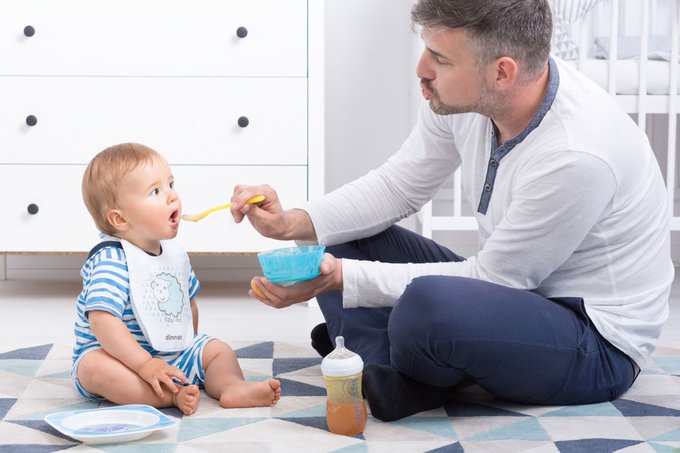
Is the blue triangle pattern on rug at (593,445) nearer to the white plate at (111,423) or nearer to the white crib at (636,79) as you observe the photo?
the white plate at (111,423)

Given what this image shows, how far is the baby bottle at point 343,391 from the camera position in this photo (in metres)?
1.29

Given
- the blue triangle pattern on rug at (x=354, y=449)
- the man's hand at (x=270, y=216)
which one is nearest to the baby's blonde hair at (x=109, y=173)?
the man's hand at (x=270, y=216)

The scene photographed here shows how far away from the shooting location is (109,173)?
1.50 meters

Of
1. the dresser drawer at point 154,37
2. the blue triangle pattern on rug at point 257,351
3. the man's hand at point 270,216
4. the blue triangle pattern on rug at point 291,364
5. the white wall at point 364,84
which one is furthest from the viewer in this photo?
the white wall at point 364,84

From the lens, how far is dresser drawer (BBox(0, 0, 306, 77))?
7.58ft

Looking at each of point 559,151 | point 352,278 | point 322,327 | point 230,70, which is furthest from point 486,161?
point 230,70

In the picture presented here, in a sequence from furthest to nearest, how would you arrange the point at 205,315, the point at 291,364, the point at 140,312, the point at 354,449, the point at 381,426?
the point at 205,315
the point at 291,364
the point at 140,312
the point at 381,426
the point at 354,449

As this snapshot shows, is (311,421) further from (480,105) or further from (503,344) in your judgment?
(480,105)

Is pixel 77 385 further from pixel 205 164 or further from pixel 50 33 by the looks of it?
pixel 50 33

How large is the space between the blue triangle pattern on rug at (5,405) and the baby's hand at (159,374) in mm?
212

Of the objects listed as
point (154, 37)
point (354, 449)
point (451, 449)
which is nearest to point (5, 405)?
point (354, 449)

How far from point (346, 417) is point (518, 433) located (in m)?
0.24

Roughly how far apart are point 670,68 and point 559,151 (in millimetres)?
1137

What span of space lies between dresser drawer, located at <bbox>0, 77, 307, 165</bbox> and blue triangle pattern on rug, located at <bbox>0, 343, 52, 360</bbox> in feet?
1.99
